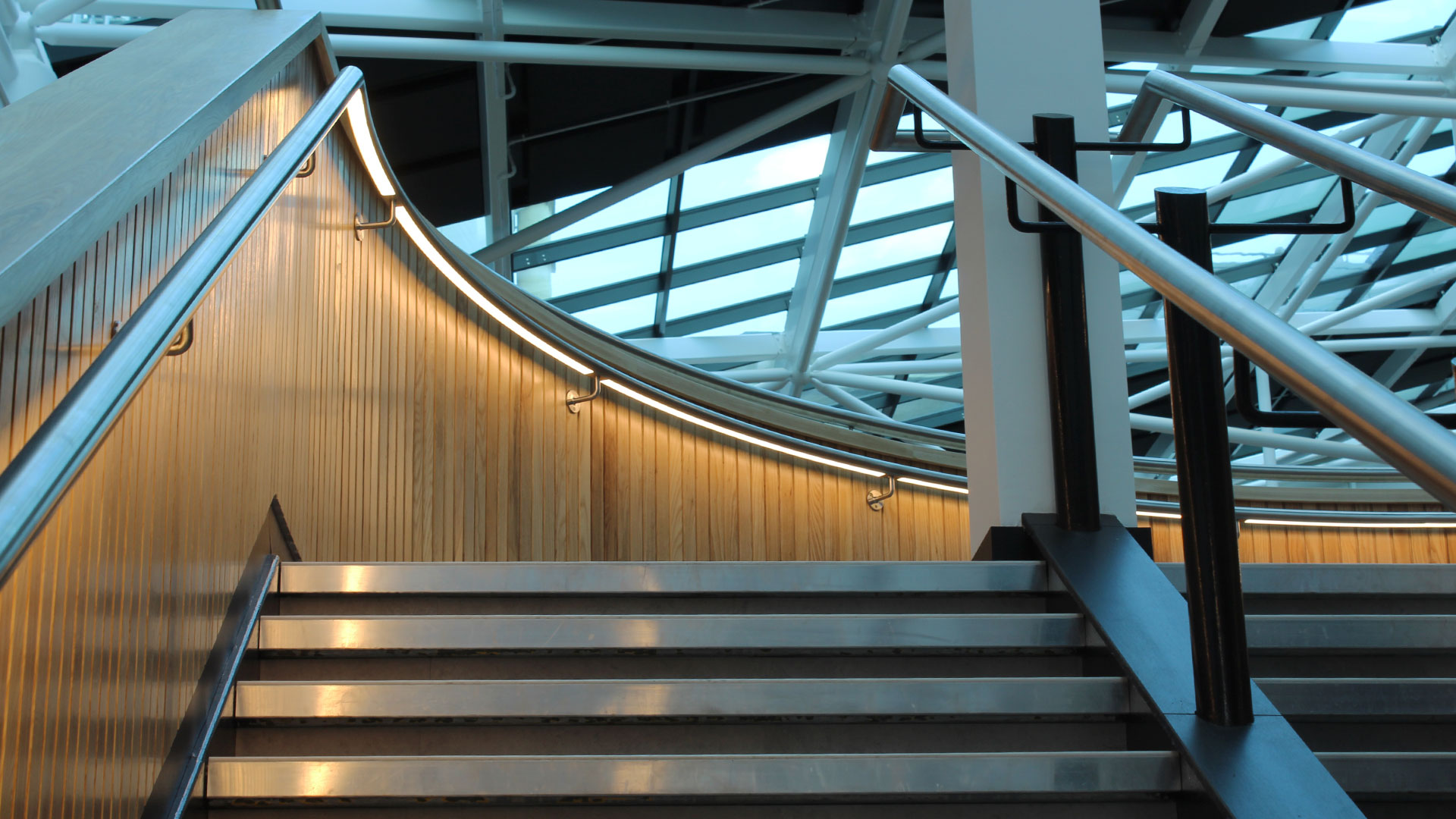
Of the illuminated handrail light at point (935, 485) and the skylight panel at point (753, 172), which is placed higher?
the skylight panel at point (753, 172)

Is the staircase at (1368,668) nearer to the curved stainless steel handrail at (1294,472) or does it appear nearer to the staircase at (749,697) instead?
the staircase at (749,697)

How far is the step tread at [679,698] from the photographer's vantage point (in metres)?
2.23

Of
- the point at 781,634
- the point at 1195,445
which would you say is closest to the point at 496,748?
the point at 781,634

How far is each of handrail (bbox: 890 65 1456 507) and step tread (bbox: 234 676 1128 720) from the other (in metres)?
0.82

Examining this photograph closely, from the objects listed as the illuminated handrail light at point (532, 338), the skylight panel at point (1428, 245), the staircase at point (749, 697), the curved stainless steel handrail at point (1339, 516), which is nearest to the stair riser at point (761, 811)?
the staircase at point (749, 697)

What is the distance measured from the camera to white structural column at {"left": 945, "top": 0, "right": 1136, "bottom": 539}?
329 cm

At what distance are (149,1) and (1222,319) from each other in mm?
8238

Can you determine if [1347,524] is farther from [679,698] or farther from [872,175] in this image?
[872,175]

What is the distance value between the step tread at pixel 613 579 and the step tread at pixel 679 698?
13.7 inches

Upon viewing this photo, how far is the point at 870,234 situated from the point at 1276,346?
41.0 ft

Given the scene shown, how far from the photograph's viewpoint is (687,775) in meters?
2.05

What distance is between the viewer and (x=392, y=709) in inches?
87.8

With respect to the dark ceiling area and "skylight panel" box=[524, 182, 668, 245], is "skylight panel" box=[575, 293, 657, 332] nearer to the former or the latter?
"skylight panel" box=[524, 182, 668, 245]

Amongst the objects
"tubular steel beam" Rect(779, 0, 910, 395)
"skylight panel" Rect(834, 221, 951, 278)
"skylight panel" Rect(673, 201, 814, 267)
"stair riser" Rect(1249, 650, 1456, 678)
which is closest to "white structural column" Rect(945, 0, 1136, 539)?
"stair riser" Rect(1249, 650, 1456, 678)
